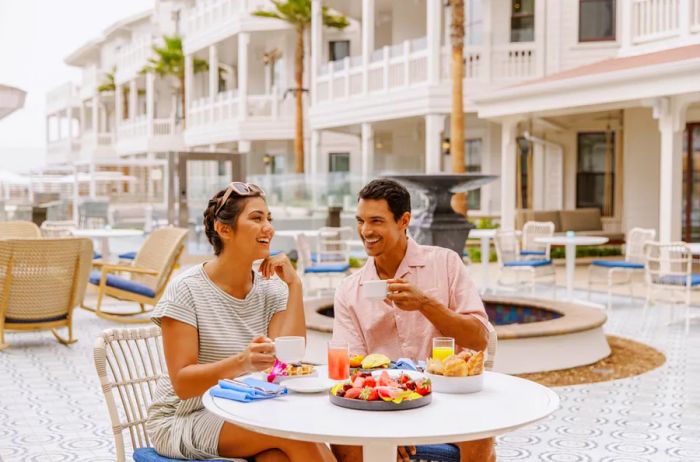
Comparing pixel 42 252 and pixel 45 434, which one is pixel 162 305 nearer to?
pixel 45 434

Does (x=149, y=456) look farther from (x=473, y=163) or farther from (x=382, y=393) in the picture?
(x=473, y=163)

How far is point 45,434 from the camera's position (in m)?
6.12

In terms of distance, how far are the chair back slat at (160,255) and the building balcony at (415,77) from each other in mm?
10517

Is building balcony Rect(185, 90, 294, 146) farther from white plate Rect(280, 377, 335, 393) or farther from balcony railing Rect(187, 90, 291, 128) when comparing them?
white plate Rect(280, 377, 335, 393)

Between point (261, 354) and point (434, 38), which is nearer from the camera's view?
point (261, 354)

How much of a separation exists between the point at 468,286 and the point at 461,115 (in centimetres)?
1596

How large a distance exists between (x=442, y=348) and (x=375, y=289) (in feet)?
1.26

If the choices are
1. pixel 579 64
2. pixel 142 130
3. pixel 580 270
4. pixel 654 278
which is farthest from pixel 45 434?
pixel 142 130

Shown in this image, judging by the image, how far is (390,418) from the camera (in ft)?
9.48

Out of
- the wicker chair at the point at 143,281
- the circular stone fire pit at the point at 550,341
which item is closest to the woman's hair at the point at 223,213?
the circular stone fire pit at the point at 550,341

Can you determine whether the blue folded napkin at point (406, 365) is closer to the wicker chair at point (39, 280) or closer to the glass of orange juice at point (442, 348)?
the glass of orange juice at point (442, 348)

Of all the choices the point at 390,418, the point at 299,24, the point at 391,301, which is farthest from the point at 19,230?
the point at 299,24

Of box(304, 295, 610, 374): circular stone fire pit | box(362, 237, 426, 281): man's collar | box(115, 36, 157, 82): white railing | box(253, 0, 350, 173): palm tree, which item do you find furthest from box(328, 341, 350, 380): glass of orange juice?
box(115, 36, 157, 82): white railing

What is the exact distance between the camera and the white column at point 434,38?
2033cm
